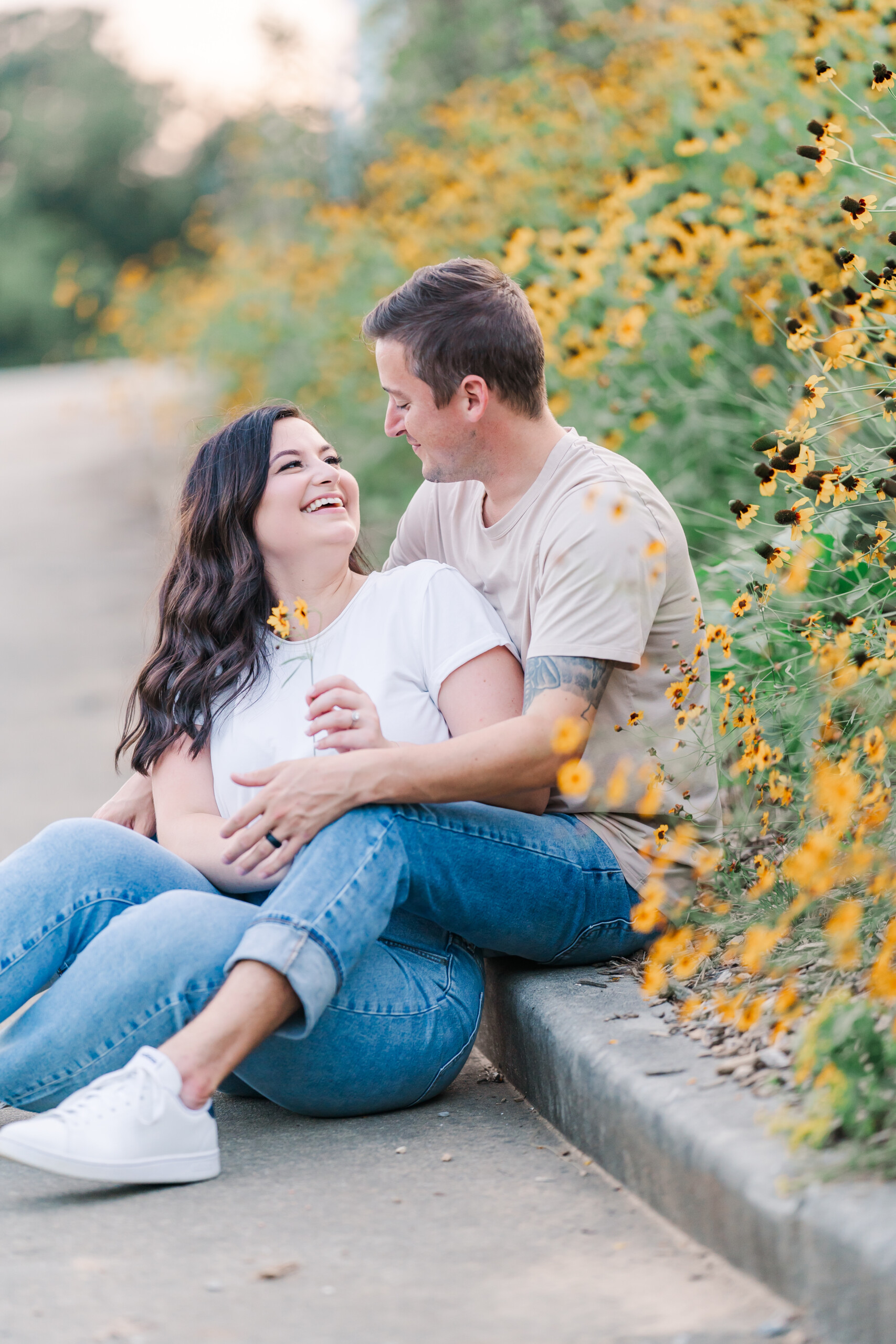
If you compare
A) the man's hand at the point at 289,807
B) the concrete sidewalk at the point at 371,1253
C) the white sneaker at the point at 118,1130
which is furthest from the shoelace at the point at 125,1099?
the man's hand at the point at 289,807

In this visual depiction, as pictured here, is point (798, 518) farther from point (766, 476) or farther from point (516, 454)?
point (516, 454)

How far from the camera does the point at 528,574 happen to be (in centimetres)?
245

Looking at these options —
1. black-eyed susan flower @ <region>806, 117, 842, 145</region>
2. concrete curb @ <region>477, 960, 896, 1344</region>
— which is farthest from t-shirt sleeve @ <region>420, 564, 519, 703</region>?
black-eyed susan flower @ <region>806, 117, 842, 145</region>

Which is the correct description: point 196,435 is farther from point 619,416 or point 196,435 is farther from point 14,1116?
point 14,1116

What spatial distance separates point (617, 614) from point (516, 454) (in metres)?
0.43

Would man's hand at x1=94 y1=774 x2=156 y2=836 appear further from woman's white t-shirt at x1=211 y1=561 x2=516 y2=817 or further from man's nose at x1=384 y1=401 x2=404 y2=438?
man's nose at x1=384 y1=401 x2=404 y2=438

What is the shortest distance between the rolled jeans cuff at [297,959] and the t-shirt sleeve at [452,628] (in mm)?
587

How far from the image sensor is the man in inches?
80.3

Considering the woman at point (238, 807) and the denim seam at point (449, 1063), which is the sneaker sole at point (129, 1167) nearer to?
the woman at point (238, 807)

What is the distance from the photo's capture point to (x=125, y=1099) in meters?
1.96

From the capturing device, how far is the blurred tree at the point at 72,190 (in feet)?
90.5

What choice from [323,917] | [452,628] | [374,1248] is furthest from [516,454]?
[374,1248]

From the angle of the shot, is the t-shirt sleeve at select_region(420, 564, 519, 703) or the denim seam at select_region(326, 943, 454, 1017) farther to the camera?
the t-shirt sleeve at select_region(420, 564, 519, 703)

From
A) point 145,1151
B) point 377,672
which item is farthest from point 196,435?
point 145,1151
